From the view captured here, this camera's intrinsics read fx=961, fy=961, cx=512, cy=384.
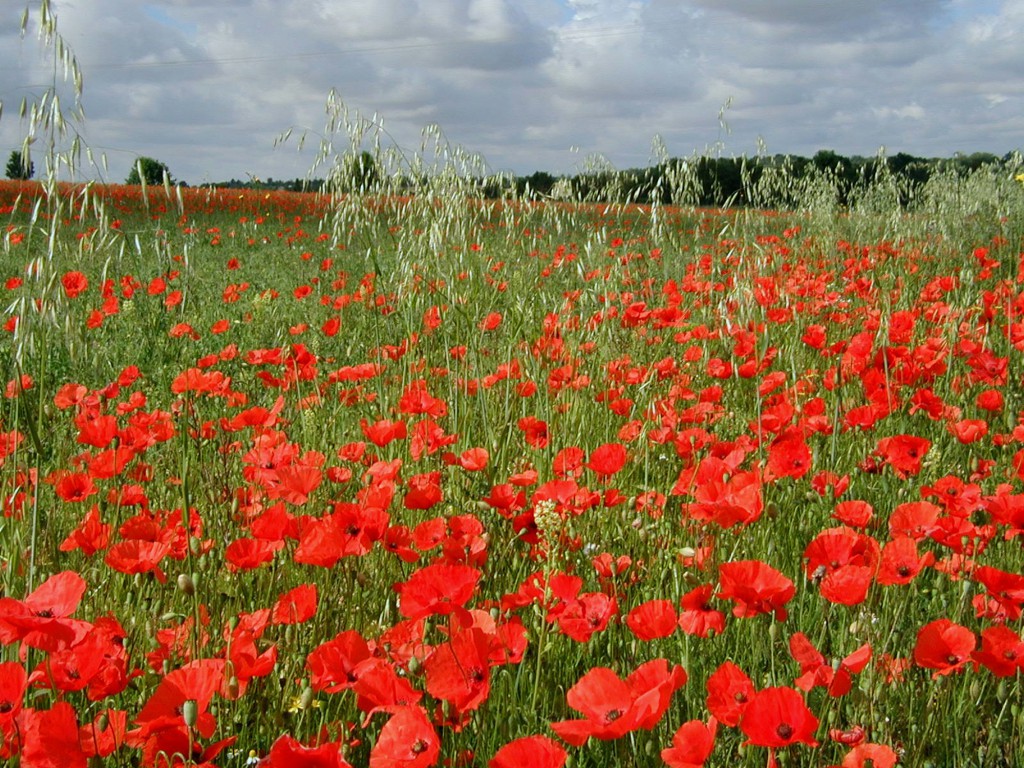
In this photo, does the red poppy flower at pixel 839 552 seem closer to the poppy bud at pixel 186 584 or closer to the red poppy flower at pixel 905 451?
the red poppy flower at pixel 905 451

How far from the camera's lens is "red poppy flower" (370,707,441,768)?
1053 mm

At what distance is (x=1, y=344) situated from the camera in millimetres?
4637

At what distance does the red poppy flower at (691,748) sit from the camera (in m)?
1.08

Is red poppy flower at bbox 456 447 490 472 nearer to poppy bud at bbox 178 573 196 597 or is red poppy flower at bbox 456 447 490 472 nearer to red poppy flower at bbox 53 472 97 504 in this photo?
poppy bud at bbox 178 573 196 597

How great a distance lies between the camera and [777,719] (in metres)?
1.12

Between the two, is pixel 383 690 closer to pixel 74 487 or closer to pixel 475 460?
pixel 475 460

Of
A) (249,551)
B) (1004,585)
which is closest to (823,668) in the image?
(1004,585)

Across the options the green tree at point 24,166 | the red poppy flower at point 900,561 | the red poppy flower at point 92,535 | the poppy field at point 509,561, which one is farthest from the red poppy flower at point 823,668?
the green tree at point 24,166

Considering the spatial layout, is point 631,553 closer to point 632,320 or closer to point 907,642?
point 907,642

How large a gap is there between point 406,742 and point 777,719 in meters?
0.43

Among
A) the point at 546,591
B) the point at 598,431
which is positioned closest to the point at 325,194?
the point at 598,431

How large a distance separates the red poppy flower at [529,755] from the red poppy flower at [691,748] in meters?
0.13

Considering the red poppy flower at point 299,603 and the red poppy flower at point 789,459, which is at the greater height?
the red poppy flower at point 789,459

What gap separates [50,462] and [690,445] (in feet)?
6.45
